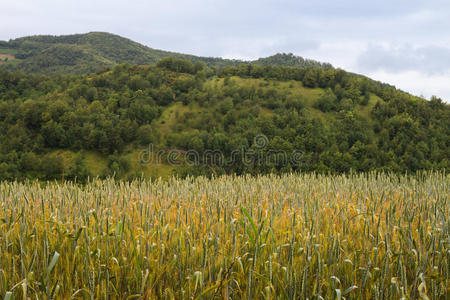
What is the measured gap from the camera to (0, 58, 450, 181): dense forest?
5928 cm

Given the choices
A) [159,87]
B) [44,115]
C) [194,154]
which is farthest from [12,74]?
[194,154]

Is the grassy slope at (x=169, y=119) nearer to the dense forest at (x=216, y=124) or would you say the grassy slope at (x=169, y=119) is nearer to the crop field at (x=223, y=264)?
the dense forest at (x=216, y=124)

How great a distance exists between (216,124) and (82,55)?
108250mm

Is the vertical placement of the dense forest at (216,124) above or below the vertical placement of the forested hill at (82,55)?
below

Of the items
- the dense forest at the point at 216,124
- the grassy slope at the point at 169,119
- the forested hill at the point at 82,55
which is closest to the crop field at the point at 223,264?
the dense forest at the point at 216,124

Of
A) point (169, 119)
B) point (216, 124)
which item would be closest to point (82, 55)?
point (169, 119)

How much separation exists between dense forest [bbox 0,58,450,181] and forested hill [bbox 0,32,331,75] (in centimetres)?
3588

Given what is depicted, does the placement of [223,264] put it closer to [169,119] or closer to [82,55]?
[169,119]

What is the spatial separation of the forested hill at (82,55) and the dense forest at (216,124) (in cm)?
3588

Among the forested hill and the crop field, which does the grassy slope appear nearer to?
the forested hill

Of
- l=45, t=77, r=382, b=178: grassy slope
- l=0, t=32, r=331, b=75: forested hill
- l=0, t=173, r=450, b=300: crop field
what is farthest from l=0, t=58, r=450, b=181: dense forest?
l=0, t=173, r=450, b=300: crop field

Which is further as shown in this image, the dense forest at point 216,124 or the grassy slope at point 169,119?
the grassy slope at point 169,119

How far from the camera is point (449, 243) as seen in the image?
2590mm

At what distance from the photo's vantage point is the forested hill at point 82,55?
13438cm
